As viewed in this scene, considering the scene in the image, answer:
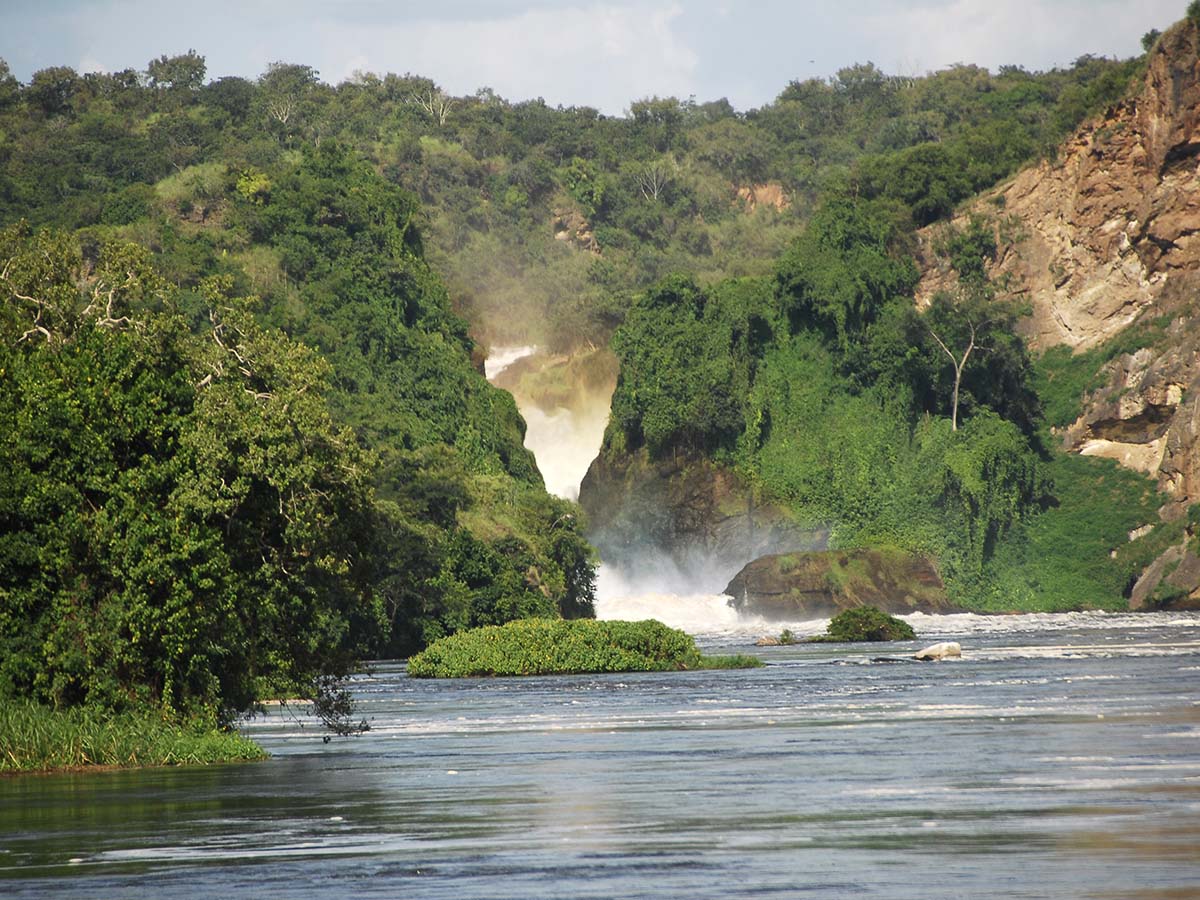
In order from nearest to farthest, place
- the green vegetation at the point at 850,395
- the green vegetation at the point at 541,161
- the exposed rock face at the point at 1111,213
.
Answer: the green vegetation at the point at 850,395 < the exposed rock face at the point at 1111,213 < the green vegetation at the point at 541,161

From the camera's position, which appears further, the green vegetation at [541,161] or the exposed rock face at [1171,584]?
the green vegetation at [541,161]

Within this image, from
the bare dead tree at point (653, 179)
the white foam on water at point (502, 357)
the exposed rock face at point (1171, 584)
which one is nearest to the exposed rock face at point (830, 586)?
the exposed rock face at point (1171, 584)

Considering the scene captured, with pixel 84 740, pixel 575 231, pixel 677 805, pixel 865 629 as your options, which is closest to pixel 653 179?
pixel 575 231

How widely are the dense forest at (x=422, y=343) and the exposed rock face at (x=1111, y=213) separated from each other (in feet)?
7.76

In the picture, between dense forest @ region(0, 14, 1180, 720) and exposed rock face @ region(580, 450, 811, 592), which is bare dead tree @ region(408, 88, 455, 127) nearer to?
dense forest @ region(0, 14, 1180, 720)

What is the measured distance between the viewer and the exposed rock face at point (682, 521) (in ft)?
354

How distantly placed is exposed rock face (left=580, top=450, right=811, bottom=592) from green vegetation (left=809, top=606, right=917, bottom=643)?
32514 mm

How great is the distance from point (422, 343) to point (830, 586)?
30.3 m

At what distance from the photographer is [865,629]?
2854 inches

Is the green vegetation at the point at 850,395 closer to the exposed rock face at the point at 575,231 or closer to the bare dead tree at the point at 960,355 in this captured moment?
the bare dead tree at the point at 960,355

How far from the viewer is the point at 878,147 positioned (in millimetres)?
159250

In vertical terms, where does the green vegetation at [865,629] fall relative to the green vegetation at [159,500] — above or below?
below

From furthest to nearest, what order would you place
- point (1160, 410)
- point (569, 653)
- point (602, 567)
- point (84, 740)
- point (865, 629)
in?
point (602, 567)
point (1160, 410)
point (865, 629)
point (569, 653)
point (84, 740)

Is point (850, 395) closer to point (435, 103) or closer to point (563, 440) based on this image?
point (563, 440)
